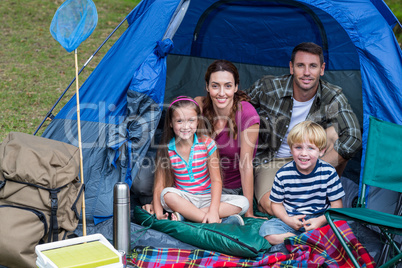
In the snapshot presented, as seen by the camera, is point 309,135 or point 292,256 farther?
point 309,135

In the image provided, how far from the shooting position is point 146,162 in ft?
11.7

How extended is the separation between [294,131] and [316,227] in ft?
1.90

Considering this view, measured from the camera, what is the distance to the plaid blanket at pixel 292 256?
2635 millimetres

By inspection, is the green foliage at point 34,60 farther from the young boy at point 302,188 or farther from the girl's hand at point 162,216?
the young boy at point 302,188

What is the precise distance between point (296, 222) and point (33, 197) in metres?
1.48

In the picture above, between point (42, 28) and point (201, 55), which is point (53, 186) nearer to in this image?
point (201, 55)

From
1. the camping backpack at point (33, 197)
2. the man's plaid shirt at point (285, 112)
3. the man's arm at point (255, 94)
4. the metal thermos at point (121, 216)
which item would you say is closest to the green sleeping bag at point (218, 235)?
the metal thermos at point (121, 216)

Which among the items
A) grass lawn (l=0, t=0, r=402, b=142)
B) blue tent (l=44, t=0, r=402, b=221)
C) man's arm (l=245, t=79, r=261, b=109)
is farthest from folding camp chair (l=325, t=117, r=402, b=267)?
grass lawn (l=0, t=0, r=402, b=142)

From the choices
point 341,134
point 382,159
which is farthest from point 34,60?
point 382,159

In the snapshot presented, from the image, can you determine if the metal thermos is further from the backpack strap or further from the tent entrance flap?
the tent entrance flap

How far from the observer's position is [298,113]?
354cm

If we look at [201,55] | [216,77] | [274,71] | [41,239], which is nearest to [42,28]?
[201,55]

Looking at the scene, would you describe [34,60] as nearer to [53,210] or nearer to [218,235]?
[53,210]

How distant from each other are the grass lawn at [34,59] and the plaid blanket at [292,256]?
2639 millimetres
